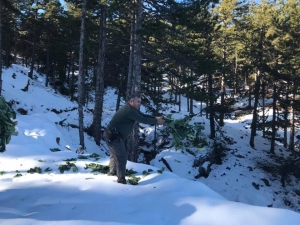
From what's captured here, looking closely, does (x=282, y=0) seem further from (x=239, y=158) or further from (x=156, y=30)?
(x=156, y=30)

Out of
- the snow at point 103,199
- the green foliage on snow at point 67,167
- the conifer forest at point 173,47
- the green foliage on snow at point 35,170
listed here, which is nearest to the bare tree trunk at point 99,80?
the conifer forest at point 173,47

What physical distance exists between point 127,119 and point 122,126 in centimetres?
21

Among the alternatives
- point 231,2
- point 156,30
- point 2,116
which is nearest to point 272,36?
point 231,2

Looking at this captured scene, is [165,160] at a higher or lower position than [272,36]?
lower

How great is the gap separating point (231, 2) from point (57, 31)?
19.4 metres

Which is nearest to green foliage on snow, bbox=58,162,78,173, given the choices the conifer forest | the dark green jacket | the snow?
the snow

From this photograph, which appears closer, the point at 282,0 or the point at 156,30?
the point at 156,30

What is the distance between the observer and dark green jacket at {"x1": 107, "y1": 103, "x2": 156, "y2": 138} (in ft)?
20.6

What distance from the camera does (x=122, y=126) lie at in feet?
21.3

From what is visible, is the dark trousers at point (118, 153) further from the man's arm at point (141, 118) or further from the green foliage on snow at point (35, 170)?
the green foliage on snow at point (35, 170)

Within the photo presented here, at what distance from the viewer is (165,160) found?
20.5 metres

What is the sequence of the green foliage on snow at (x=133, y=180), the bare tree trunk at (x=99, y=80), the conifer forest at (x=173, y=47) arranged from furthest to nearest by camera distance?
the bare tree trunk at (x=99, y=80)
the conifer forest at (x=173, y=47)
the green foliage on snow at (x=133, y=180)

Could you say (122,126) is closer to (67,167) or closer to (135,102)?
(135,102)

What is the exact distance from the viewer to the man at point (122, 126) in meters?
6.31
